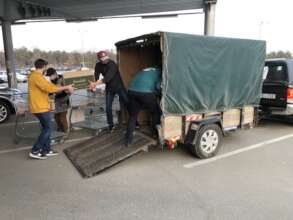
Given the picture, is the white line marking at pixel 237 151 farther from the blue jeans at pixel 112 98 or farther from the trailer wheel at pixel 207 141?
the blue jeans at pixel 112 98

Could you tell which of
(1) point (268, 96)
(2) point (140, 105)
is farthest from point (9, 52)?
(1) point (268, 96)

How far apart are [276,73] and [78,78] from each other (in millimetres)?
5394

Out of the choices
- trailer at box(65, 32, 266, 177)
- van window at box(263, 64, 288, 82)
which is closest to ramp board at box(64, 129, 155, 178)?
trailer at box(65, 32, 266, 177)

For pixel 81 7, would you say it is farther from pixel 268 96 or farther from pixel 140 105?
pixel 140 105

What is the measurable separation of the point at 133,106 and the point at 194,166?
1.57 metres

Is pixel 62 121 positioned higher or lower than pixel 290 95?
lower

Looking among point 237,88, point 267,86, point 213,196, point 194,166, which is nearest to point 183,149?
point 194,166

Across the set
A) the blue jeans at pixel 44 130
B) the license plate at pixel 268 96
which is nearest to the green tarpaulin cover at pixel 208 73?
the license plate at pixel 268 96

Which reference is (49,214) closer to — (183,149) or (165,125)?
(165,125)

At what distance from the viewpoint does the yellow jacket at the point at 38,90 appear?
198 inches

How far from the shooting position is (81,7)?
14.5 metres

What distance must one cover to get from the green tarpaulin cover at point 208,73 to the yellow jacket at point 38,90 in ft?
7.14

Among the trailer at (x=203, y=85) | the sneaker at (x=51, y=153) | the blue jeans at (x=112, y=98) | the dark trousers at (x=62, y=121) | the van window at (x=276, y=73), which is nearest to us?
the trailer at (x=203, y=85)

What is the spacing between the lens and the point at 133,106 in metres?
5.12
